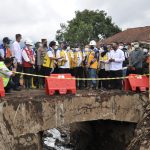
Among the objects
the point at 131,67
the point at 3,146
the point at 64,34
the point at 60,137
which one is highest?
the point at 64,34

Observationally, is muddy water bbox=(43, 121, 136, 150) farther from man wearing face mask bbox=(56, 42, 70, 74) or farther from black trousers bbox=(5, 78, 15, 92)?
black trousers bbox=(5, 78, 15, 92)

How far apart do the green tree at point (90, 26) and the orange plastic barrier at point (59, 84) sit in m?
30.6

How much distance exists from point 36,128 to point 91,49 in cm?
489

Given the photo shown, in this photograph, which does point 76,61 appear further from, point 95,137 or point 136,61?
point 95,137

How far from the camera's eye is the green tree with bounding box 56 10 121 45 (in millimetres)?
42469

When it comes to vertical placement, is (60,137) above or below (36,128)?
below

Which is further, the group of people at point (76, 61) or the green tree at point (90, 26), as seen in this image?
the green tree at point (90, 26)

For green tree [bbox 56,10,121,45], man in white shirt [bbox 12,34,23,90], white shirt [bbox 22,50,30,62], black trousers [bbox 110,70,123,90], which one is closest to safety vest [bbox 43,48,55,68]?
white shirt [bbox 22,50,30,62]

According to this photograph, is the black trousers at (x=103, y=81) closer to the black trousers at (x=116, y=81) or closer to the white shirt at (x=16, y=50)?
the black trousers at (x=116, y=81)

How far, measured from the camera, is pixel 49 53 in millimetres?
12922

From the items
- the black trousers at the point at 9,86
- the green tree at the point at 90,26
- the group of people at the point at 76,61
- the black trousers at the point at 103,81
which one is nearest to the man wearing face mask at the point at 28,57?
the group of people at the point at 76,61

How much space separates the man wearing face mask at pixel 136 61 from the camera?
1425cm

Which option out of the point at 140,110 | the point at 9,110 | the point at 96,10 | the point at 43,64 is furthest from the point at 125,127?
the point at 96,10

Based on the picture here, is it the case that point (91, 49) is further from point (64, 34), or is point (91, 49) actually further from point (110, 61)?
point (64, 34)
